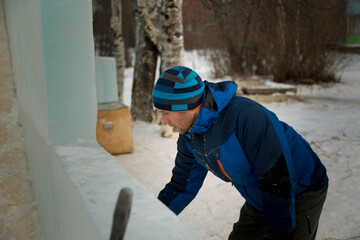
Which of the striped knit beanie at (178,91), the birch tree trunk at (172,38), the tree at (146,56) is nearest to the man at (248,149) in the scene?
the striped knit beanie at (178,91)

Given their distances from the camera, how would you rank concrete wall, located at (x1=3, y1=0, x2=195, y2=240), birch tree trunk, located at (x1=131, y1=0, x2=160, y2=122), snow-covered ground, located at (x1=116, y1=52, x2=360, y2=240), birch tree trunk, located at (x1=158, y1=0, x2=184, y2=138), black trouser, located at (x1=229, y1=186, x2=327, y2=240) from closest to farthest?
1. concrete wall, located at (x1=3, y1=0, x2=195, y2=240)
2. black trouser, located at (x1=229, y1=186, x2=327, y2=240)
3. snow-covered ground, located at (x1=116, y1=52, x2=360, y2=240)
4. birch tree trunk, located at (x1=158, y1=0, x2=184, y2=138)
5. birch tree trunk, located at (x1=131, y1=0, x2=160, y2=122)

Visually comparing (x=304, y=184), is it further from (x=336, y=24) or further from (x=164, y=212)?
(x=336, y=24)

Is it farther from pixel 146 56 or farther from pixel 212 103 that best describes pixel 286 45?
pixel 212 103

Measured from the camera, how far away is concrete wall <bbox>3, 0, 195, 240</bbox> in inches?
58.1

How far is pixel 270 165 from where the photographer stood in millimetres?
1514

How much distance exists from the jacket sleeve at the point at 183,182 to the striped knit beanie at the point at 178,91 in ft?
1.29

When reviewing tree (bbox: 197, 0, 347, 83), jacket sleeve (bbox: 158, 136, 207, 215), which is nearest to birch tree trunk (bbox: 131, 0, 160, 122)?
tree (bbox: 197, 0, 347, 83)

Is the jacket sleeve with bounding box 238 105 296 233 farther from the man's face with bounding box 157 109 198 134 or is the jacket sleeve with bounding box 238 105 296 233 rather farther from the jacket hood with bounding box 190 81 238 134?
the man's face with bounding box 157 109 198 134

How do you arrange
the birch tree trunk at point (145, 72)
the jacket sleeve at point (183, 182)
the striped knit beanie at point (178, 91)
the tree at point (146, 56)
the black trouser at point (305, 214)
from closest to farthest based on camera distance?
the striped knit beanie at point (178, 91) → the black trouser at point (305, 214) → the jacket sleeve at point (183, 182) → the tree at point (146, 56) → the birch tree trunk at point (145, 72)

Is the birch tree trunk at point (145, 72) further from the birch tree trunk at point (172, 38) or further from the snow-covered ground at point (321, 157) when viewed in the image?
the birch tree trunk at point (172, 38)

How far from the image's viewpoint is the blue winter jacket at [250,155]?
1.52m

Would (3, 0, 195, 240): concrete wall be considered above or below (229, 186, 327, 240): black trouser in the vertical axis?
above

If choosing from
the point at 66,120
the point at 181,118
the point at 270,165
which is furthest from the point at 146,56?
the point at 270,165

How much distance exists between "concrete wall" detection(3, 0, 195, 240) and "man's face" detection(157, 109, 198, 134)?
1.12 feet
